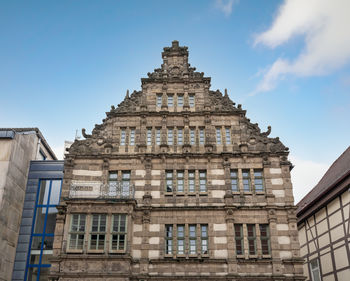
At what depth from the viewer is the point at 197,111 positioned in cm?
2272

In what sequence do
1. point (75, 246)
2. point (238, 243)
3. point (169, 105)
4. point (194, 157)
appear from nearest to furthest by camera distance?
1. point (75, 246)
2. point (238, 243)
3. point (194, 157)
4. point (169, 105)

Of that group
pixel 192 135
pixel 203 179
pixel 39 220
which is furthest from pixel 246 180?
pixel 39 220

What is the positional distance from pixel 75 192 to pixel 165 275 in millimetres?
6488

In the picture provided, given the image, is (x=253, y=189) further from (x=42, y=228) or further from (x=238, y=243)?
(x=42, y=228)

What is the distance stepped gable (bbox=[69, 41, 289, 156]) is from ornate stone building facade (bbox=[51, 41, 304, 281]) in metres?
0.06

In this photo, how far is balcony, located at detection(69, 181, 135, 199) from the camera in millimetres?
20000

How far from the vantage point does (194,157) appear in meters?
21.3

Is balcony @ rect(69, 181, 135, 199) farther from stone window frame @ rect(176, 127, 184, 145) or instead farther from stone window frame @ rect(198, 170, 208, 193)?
stone window frame @ rect(176, 127, 184, 145)

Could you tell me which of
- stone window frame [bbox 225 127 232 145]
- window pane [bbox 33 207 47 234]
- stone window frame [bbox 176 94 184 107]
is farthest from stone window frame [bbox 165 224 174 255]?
window pane [bbox 33 207 47 234]

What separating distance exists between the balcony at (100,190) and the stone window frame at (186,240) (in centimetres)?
284

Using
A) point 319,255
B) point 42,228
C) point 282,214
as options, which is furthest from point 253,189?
point 42,228

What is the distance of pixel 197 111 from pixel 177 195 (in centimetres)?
545

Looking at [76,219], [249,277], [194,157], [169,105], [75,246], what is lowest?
[249,277]

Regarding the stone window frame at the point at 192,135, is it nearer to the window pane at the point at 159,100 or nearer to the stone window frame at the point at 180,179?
the stone window frame at the point at 180,179
